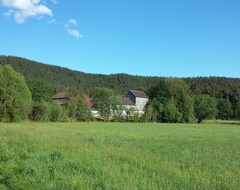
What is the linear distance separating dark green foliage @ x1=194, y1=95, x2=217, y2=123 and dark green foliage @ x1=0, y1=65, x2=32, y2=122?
5515 cm

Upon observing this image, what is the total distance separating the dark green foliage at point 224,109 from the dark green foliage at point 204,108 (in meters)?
25.8

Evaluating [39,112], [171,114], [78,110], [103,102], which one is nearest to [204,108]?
[171,114]

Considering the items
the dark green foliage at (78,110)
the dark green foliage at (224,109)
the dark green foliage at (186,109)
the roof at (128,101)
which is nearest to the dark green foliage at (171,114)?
the dark green foliage at (186,109)

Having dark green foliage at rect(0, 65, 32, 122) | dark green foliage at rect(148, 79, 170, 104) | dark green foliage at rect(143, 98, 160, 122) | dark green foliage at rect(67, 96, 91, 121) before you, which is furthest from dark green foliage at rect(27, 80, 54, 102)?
dark green foliage at rect(0, 65, 32, 122)

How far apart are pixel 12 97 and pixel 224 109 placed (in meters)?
88.1

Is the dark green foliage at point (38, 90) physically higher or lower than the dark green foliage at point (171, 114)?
higher

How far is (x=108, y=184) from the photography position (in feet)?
31.7

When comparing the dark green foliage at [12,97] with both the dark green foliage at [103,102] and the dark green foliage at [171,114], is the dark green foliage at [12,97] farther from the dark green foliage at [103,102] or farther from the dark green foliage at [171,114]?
the dark green foliage at [171,114]

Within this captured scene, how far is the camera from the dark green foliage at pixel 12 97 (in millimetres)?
64438

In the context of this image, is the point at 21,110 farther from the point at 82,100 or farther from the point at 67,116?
the point at 82,100

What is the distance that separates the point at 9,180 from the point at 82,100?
77897 millimetres

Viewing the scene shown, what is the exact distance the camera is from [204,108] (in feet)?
349

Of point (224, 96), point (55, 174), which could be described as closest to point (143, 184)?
point (55, 174)

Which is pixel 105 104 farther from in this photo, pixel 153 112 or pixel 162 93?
pixel 162 93
